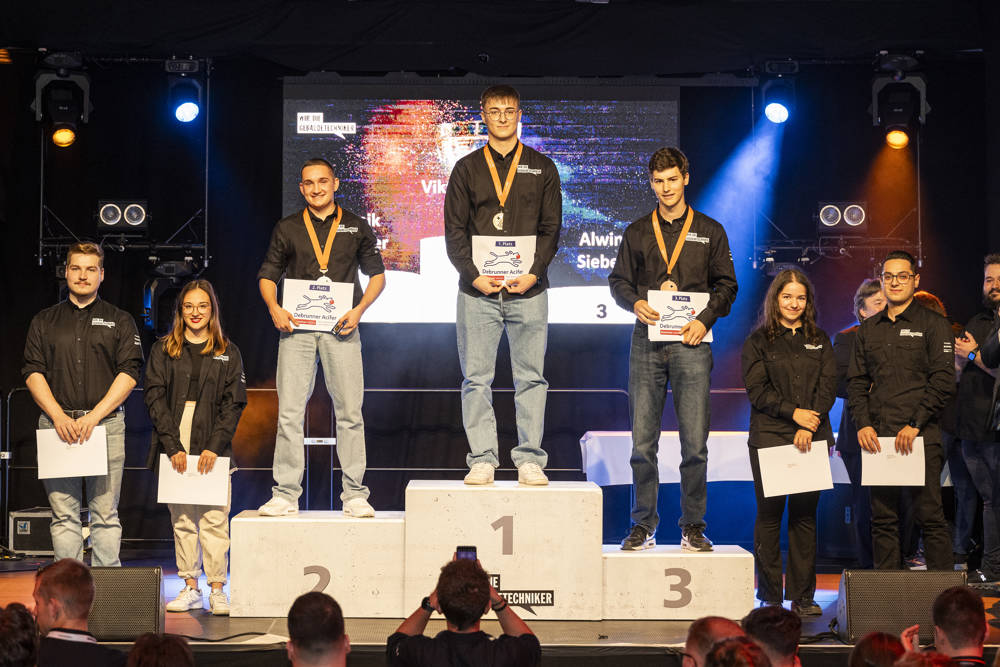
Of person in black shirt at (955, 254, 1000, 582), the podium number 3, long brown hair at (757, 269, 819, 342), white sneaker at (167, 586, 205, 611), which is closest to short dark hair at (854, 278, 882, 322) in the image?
person in black shirt at (955, 254, 1000, 582)

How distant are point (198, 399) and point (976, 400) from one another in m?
4.33

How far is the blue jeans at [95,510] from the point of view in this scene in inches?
201

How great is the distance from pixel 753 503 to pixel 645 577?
334 cm

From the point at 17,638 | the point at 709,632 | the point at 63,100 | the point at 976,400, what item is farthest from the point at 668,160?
the point at 63,100

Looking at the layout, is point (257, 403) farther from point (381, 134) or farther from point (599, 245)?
point (599, 245)

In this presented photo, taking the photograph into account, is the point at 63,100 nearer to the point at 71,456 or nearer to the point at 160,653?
the point at 71,456

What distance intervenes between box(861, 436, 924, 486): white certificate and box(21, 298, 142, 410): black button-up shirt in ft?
12.1

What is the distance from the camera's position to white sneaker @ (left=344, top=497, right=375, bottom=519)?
5035 mm

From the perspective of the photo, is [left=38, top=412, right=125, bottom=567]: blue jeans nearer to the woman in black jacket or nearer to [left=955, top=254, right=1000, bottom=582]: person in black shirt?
the woman in black jacket

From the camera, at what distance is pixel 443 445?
812 centimetres

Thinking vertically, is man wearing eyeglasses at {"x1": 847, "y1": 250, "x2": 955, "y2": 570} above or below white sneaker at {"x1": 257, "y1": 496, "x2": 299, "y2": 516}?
Result: above

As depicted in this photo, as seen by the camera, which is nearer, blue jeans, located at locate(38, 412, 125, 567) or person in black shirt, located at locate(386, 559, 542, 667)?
person in black shirt, located at locate(386, 559, 542, 667)

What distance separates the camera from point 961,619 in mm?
3014

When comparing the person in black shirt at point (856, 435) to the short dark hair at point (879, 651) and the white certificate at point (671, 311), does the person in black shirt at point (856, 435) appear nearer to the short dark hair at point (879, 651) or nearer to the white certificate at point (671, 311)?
the white certificate at point (671, 311)
